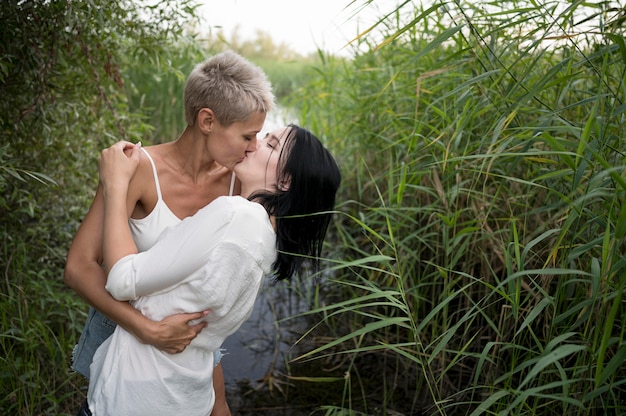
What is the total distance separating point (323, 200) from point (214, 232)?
1.47 ft

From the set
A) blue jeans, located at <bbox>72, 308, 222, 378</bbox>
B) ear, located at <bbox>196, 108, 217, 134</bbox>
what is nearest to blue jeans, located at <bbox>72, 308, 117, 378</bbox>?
blue jeans, located at <bbox>72, 308, 222, 378</bbox>

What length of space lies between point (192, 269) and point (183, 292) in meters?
0.09

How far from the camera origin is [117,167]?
1.74 m

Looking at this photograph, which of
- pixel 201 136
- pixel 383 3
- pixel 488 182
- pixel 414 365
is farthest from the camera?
pixel 383 3

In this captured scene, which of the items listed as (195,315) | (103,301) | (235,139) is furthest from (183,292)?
(235,139)

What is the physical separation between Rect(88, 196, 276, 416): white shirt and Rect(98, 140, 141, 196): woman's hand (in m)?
0.23

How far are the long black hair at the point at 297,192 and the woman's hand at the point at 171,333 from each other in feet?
1.10

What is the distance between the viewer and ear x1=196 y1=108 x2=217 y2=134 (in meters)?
1.92

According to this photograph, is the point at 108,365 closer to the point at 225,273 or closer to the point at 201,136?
the point at 225,273

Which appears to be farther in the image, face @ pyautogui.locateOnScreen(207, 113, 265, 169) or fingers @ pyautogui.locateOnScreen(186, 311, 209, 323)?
face @ pyautogui.locateOnScreen(207, 113, 265, 169)

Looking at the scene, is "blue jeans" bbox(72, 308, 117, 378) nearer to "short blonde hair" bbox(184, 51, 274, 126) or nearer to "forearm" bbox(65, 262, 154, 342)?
"forearm" bbox(65, 262, 154, 342)

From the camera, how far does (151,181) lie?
1920 mm

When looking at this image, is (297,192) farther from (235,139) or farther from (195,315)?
(195,315)

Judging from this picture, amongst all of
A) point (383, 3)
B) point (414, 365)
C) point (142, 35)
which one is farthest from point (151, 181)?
point (383, 3)
